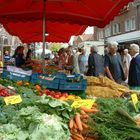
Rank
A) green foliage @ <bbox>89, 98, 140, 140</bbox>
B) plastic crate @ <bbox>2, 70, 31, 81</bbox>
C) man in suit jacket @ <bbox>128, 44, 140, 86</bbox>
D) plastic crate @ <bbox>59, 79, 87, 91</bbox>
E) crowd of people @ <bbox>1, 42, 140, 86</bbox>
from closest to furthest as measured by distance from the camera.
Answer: green foliage @ <bbox>89, 98, 140, 140</bbox>, plastic crate @ <bbox>2, 70, 31, 81</bbox>, plastic crate @ <bbox>59, 79, 87, 91</bbox>, man in suit jacket @ <bbox>128, 44, 140, 86</bbox>, crowd of people @ <bbox>1, 42, 140, 86</bbox>

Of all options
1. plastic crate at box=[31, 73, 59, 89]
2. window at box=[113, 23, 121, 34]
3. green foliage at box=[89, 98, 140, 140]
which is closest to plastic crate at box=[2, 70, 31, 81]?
plastic crate at box=[31, 73, 59, 89]

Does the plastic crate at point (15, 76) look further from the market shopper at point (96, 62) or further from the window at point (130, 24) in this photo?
the window at point (130, 24)

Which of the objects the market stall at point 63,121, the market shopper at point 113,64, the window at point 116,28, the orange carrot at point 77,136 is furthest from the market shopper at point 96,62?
the window at point 116,28

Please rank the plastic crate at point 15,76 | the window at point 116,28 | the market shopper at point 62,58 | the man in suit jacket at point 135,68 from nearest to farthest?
1. the plastic crate at point 15,76
2. the man in suit jacket at point 135,68
3. the market shopper at point 62,58
4. the window at point 116,28

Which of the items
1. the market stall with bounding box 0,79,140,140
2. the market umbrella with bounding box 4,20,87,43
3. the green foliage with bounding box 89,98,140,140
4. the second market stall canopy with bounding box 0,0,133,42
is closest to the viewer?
the market stall with bounding box 0,79,140,140

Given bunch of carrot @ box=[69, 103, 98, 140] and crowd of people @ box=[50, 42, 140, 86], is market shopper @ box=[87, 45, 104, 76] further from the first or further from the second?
bunch of carrot @ box=[69, 103, 98, 140]

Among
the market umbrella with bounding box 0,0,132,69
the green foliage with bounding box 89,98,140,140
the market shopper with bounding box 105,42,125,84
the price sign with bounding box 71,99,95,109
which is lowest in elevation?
the green foliage with bounding box 89,98,140,140

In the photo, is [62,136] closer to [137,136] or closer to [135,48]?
[137,136]

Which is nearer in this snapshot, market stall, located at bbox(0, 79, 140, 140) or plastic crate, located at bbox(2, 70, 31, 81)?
market stall, located at bbox(0, 79, 140, 140)

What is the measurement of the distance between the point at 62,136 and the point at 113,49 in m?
4.67

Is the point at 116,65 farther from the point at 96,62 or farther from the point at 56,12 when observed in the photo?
the point at 96,62

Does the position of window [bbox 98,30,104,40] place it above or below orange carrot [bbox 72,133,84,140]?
above

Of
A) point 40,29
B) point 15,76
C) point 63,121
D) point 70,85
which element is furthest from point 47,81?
point 40,29

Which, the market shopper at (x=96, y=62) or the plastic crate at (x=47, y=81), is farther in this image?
the market shopper at (x=96, y=62)
